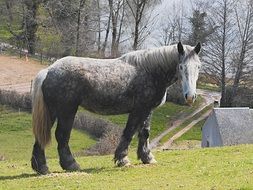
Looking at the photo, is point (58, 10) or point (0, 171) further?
point (58, 10)

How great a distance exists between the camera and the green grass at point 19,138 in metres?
27.6

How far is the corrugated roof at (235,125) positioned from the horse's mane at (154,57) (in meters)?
15.8

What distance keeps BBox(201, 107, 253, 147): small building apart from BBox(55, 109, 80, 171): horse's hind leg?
16404 millimetres

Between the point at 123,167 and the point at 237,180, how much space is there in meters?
2.94

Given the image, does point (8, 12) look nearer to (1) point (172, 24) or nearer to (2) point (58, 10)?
(2) point (58, 10)

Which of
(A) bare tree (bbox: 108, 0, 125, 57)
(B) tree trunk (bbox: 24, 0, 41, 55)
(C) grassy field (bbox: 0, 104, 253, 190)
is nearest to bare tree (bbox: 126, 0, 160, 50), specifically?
(A) bare tree (bbox: 108, 0, 125, 57)

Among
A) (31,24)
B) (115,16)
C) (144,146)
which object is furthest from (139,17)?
(144,146)

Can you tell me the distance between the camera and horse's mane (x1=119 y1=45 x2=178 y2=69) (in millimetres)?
11227

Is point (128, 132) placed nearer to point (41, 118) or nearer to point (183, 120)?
point (41, 118)

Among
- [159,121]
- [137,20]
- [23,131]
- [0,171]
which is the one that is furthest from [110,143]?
[137,20]

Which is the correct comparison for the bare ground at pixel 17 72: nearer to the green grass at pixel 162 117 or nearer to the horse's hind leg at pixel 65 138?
the green grass at pixel 162 117

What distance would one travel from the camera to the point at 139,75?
1121 centimetres

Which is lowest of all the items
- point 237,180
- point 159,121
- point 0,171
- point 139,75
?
point 159,121

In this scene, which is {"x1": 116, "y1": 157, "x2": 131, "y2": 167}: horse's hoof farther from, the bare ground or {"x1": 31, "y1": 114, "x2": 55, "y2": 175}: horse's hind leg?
the bare ground
